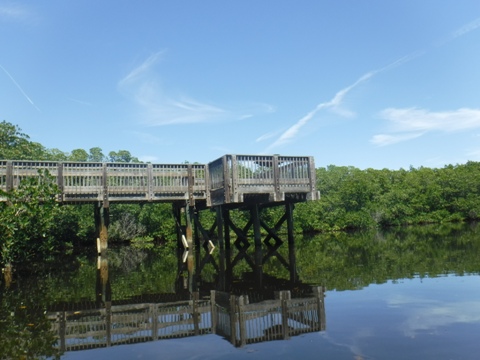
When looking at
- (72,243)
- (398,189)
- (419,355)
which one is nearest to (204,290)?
(419,355)

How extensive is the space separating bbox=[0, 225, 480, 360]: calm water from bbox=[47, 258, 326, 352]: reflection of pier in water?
0.06 metres

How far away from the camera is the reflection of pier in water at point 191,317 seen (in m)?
6.07

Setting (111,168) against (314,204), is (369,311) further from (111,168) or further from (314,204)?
(314,204)

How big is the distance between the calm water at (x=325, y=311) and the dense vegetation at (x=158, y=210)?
268 centimetres

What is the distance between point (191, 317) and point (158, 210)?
2769 cm

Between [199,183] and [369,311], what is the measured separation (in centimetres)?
1480

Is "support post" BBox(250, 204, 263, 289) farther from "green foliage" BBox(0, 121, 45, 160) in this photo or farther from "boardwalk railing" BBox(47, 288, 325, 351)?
"green foliage" BBox(0, 121, 45, 160)

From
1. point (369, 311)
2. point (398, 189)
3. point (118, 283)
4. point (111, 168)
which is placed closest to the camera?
point (369, 311)

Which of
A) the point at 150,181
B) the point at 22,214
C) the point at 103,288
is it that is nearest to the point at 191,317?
the point at 103,288

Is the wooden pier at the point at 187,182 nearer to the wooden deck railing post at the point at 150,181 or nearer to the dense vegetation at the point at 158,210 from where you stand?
the wooden deck railing post at the point at 150,181

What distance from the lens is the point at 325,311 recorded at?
23.2 feet

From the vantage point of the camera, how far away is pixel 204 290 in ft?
32.6

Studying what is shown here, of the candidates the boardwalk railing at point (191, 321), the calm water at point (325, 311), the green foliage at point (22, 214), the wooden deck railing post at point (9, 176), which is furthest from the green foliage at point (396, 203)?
the boardwalk railing at point (191, 321)

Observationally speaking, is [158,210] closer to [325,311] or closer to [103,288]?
[103,288]
